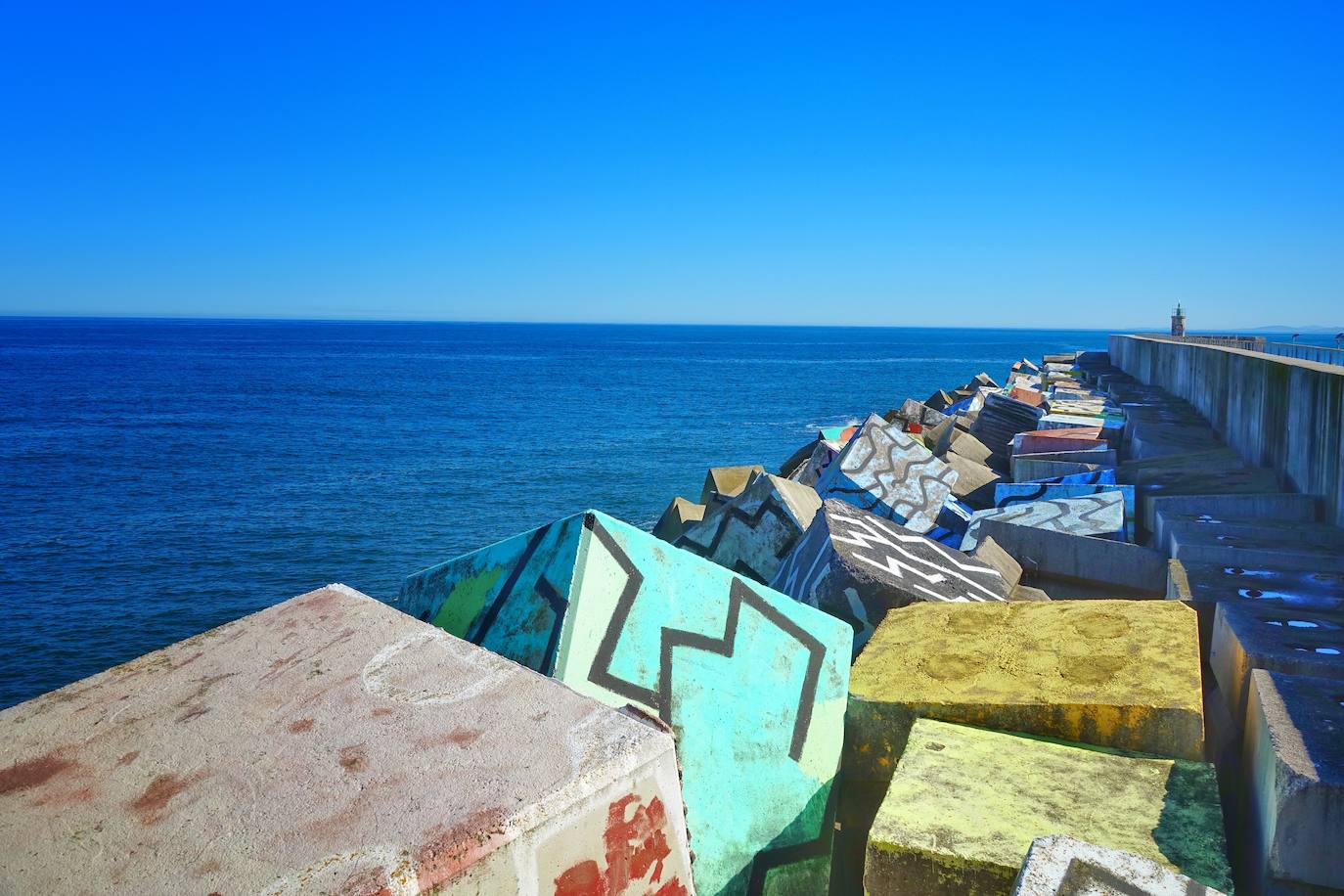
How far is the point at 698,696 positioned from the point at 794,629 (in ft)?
1.59

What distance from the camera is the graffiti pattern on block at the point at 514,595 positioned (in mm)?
2750

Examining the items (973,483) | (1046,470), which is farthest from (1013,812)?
(1046,470)

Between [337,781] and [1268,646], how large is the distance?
322cm

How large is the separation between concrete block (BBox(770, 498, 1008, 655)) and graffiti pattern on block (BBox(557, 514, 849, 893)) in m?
1.23

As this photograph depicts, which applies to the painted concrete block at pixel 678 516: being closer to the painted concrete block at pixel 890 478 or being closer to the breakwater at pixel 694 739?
the painted concrete block at pixel 890 478

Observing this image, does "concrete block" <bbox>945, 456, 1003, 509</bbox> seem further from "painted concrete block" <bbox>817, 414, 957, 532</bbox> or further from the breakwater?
the breakwater

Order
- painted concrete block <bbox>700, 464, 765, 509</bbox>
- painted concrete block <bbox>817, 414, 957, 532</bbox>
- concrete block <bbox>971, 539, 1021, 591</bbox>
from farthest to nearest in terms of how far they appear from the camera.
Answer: painted concrete block <bbox>700, 464, 765, 509</bbox>
painted concrete block <bbox>817, 414, 957, 532</bbox>
concrete block <bbox>971, 539, 1021, 591</bbox>

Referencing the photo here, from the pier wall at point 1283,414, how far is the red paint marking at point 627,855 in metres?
5.58

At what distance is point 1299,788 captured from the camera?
2.26m

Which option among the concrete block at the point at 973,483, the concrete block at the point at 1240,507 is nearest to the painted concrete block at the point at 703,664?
the concrete block at the point at 1240,507

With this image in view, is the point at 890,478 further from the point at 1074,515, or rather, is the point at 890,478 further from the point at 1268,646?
the point at 1268,646

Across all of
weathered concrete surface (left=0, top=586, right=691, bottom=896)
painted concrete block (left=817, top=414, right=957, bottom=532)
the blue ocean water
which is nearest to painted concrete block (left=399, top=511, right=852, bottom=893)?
weathered concrete surface (left=0, top=586, right=691, bottom=896)

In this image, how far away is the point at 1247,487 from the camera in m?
7.30

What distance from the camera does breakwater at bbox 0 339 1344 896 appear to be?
65.5 inches
